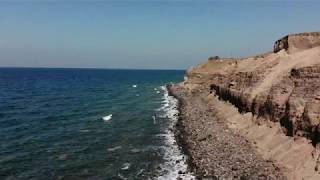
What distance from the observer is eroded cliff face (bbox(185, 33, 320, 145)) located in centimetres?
3489

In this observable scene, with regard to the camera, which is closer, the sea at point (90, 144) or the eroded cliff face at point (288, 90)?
the eroded cliff face at point (288, 90)

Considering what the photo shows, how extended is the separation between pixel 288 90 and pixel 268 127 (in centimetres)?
414

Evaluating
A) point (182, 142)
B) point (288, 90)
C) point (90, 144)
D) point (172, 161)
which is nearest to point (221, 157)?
point (172, 161)

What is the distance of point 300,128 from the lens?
35438mm

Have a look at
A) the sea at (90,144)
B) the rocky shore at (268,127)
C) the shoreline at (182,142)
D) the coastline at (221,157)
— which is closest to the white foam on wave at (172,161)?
the sea at (90,144)

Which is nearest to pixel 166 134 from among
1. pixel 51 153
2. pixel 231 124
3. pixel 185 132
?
pixel 185 132

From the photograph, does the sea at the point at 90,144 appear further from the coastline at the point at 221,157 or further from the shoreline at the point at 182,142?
the coastline at the point at 221,157

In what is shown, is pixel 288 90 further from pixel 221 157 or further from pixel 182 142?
pixel 182 142

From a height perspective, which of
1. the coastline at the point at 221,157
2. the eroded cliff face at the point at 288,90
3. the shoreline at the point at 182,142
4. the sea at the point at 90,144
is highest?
the eroded cliff face at the point at 288,90

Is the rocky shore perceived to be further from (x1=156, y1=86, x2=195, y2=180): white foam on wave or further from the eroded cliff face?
(x1=156, y1=86, x2=195, y2=180): white foam on wave

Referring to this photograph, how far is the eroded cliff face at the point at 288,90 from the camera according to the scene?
114 ft

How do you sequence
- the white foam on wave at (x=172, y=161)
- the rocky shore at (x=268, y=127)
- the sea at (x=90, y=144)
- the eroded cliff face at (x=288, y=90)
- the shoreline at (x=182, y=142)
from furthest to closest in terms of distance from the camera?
the shoreline at (x=182, y=142) < the sea at (x=90, y=144) < the white foam on wave at (x=172, y=161) < the eroded cliff face at (x=288, y=90) < the rocky shore at (x=268, y=127)

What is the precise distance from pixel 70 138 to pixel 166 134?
437 inches

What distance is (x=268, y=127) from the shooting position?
4212cm
